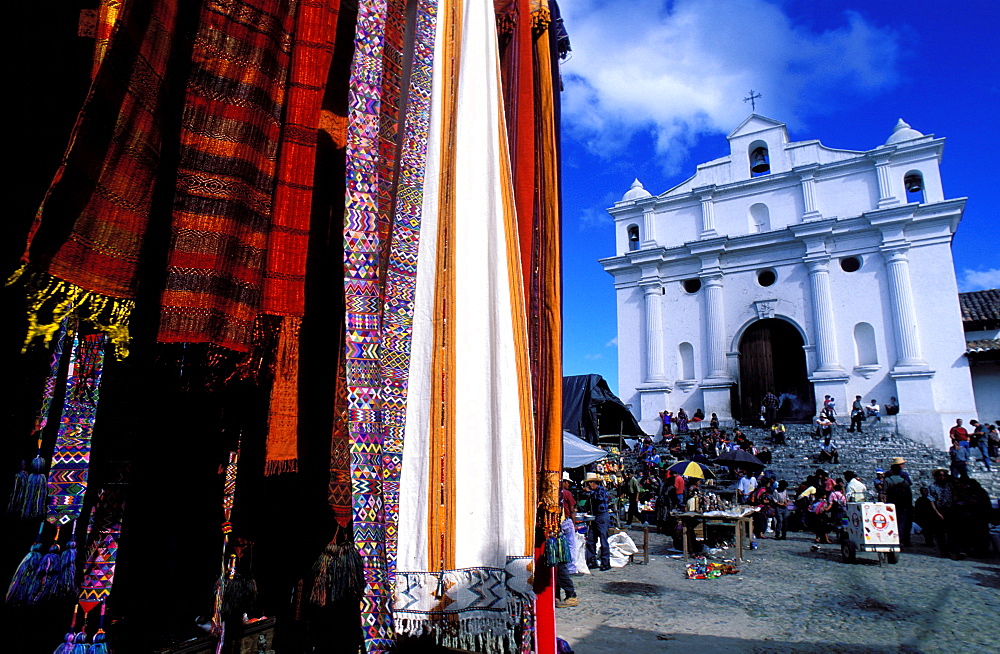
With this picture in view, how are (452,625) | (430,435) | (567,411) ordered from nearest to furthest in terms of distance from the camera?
(452,625) → (430,435) → (567,411)

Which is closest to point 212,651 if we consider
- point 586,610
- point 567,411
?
point 586,610

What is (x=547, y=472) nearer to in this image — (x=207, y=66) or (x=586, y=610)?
(x=207, y=66)

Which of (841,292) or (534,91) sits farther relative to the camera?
(841,292)

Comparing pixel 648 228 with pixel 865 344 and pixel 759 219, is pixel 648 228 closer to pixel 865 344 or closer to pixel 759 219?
pixel 759 219

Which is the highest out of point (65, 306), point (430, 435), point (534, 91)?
point (534, 91)

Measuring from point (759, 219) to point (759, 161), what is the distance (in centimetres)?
296

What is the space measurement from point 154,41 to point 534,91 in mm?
2046

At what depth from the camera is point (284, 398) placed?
1684mm

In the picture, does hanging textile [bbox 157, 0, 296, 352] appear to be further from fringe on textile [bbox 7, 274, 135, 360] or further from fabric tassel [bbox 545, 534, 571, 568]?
fabric tassel [bbox 545, 534, 571, 568]

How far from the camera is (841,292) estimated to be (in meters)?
20.8

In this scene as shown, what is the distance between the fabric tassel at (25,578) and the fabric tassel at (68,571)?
0.05m

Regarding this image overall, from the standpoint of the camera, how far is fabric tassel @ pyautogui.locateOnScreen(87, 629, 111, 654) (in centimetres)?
157

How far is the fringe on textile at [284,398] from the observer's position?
1657mm

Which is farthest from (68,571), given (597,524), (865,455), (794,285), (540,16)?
(794,285)
